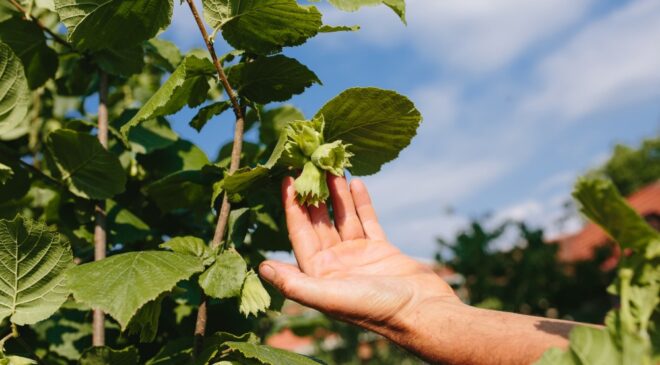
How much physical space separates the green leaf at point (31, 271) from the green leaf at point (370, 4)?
923mm

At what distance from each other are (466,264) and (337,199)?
12357mm

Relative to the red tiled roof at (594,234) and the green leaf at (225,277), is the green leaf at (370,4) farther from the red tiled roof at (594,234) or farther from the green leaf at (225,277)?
the red tiled roof at (594,234)

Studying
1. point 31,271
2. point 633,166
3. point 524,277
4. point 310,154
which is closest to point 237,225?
point 310,154

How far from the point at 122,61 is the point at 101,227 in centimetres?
58

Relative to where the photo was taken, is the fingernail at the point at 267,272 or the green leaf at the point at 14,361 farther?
the fingernail at the point at 267,272

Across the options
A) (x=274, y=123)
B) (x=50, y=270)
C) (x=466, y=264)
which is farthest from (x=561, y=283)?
(x=50, y=270)

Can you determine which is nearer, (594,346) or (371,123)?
(594,346)

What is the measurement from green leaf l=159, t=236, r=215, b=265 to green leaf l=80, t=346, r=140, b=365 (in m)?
0.27

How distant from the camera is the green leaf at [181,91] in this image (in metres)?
1.52

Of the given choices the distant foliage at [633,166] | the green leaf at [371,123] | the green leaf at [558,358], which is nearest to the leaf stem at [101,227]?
the green leaf at [371,123]

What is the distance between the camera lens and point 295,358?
4.76 feet

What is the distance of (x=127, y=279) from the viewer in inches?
52.3

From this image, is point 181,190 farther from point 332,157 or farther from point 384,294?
point 384,294

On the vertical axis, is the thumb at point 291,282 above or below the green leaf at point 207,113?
below
